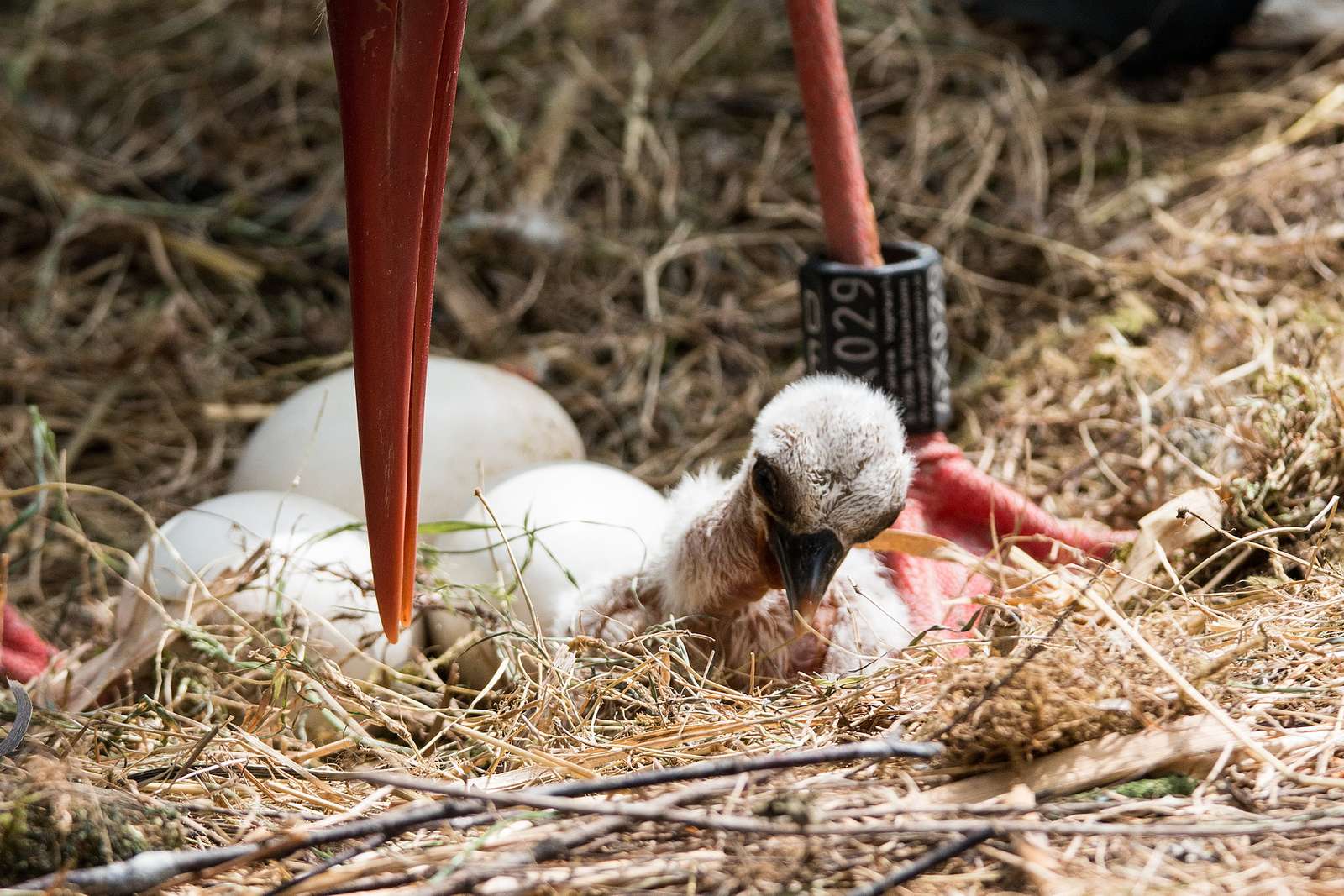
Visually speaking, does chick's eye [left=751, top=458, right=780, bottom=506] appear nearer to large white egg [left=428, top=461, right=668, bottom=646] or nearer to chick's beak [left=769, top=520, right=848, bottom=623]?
chick's beak [left=769, top=520, right=848, bottom=623]

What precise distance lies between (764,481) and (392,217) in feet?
1.84

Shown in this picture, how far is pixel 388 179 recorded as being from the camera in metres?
1.44

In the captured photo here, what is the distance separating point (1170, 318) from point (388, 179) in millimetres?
1730

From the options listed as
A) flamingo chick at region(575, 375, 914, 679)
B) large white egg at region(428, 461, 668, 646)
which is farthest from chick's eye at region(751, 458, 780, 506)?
large white egg at region(428, 461, 668, 646)

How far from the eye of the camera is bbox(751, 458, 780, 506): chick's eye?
5.30ft

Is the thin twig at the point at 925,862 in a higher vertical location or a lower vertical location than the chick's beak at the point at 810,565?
lower

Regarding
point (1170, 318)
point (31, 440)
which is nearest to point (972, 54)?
point (1170, 318)

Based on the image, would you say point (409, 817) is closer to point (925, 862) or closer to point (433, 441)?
point (925, 862)

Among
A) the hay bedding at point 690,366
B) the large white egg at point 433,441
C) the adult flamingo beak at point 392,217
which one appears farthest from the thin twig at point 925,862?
the large white egg at point 433,441

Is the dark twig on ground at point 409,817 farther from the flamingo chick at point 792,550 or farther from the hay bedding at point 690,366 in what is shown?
the flamingo chick at point 792,550

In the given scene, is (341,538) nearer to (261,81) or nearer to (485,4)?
(261,81)

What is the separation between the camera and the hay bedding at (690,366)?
121 cm

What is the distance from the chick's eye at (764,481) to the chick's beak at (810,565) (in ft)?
0.15

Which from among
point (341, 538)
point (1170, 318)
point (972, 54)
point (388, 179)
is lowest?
point (341, 538)
